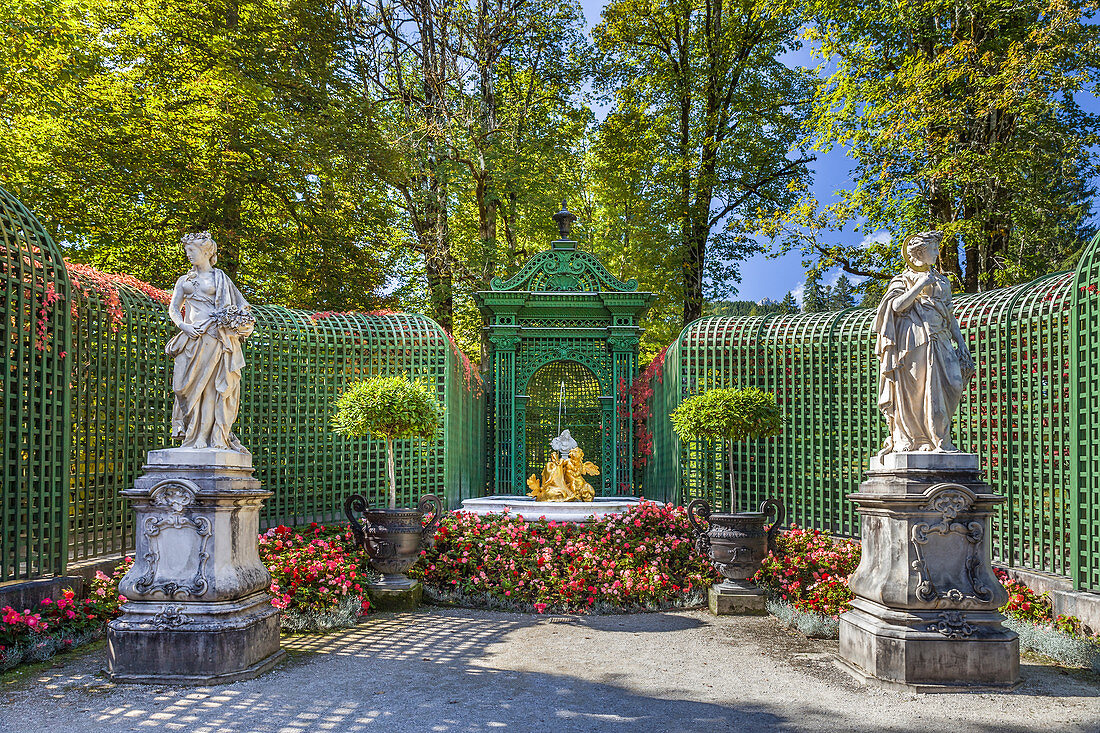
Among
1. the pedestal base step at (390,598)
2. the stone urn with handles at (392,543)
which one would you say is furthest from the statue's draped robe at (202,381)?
the pedestal base step at (390,598)

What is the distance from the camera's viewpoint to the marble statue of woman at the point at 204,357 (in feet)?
17.7

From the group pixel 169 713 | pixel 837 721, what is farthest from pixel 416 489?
pixel 837 721

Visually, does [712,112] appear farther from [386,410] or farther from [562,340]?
[386,410]

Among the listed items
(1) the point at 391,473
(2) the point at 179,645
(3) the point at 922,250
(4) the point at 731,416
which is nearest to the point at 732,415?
(4) the point at 731,416

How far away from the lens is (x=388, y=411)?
25.5ft

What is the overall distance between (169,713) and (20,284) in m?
4.01

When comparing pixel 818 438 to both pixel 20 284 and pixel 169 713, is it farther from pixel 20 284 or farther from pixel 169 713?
pixel 20 284

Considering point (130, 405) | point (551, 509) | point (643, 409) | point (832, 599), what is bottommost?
point (832, 599)

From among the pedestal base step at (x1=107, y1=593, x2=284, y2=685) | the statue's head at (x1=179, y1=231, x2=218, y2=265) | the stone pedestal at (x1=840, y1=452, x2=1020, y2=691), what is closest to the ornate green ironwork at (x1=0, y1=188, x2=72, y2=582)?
the pedestal base step at (x1=107, y1=593, x2=284, y2=685)

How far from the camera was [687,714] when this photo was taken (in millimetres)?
4477

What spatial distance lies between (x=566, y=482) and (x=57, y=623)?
6274mm

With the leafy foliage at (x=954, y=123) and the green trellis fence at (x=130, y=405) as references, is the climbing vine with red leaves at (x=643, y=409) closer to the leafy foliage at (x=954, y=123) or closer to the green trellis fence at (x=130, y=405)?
the green trellis fence at (x=130, y=405)

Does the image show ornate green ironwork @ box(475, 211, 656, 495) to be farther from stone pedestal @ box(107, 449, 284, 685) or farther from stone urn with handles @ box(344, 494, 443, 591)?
stone pedestal @ box(107, 449, 284, 685)

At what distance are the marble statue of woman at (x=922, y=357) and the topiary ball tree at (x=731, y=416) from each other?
8.40 feet
